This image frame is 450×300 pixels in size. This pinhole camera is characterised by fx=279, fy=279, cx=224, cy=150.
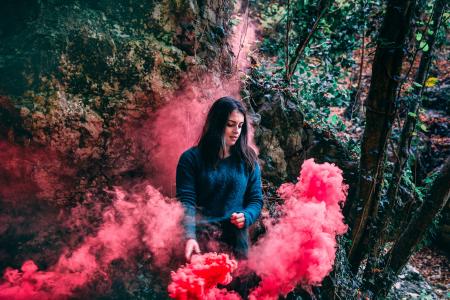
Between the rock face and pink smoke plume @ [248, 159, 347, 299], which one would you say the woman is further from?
the rock face

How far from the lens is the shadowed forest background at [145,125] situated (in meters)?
3.42

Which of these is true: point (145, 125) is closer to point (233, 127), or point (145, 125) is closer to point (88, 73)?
point (88, 73)

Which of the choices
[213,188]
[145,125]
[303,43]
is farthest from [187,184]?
[303,43]

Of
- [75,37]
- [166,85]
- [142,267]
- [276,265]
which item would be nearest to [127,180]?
[142,267]

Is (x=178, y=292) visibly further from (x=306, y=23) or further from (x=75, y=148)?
(x=306, y=23)

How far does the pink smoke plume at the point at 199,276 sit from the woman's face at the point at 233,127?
1189mm

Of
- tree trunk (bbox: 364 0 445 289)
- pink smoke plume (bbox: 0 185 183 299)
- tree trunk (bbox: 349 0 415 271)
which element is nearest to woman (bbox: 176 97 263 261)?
pink smoke plume (bbox: 0 185 183 299)

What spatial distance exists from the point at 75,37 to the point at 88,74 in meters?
0.50

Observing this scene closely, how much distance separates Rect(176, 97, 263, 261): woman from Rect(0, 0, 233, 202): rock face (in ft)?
5.07

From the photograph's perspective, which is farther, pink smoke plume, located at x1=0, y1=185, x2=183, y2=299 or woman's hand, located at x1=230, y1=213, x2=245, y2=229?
pink smoke plume, located at x1=0, y1=185, x2=183, y2=299

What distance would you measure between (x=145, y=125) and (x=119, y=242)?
67.9 inches

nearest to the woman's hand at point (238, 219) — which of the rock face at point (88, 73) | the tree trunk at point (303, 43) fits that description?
the rock face at point (88, 73)

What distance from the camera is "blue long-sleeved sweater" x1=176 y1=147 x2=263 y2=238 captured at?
9.70ft

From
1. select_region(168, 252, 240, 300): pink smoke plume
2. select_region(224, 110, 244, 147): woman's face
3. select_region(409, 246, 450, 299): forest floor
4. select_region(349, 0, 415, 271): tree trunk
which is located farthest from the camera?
select_region(409, 246, 450, 299): forest floor
